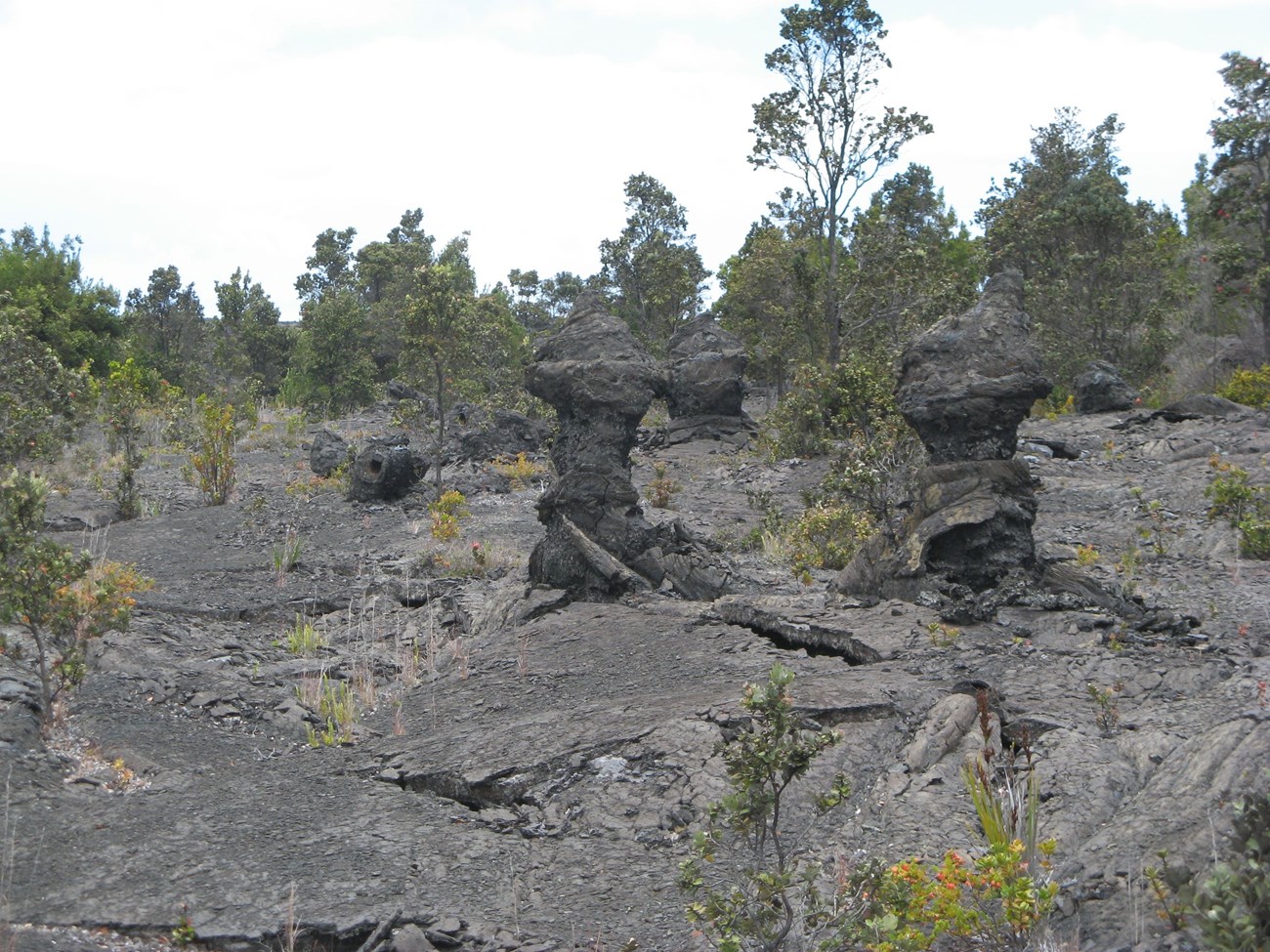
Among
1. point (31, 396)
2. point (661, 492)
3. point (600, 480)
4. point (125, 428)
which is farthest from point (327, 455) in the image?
point (600, 480)

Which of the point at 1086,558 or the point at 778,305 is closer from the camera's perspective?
the point at 1086,558

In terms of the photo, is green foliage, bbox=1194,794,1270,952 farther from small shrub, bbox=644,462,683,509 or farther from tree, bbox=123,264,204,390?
tree, bbox=123,264,204,390

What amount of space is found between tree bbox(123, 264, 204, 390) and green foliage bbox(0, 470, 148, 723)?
29.9 meters

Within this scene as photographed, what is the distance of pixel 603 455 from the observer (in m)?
11.6

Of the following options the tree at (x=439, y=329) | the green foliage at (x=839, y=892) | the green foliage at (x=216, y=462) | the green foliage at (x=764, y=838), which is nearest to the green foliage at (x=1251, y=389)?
the tree at (x=439, y=329)

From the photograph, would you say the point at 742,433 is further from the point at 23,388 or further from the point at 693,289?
the point at 23,388

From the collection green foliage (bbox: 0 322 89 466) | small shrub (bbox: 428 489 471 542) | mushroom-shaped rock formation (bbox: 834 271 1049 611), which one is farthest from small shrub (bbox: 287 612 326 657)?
green foliage (bbox: 0 322 89 466)

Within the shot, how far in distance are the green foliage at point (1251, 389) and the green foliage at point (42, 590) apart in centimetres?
1702

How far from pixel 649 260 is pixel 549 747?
2771cm

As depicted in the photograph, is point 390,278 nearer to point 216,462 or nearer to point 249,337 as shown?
point 249,337

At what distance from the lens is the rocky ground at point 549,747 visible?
473 centimetres

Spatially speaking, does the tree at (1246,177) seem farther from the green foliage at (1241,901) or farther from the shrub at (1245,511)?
the green foliage at (1241,901)

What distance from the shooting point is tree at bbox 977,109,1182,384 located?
76.3ft

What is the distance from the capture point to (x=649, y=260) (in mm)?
32938
